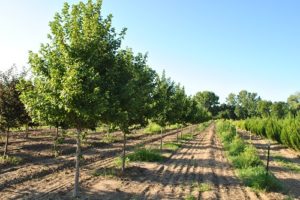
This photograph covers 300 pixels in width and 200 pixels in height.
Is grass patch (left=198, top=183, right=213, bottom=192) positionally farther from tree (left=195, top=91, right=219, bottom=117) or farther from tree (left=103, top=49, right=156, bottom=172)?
tree (left=195, top=91, right=219, bottom=117)

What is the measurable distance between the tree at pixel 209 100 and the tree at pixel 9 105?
14919cm

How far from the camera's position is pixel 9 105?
1908 cm

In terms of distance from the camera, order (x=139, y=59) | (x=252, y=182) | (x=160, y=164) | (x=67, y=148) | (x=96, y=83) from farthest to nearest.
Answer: (x=67, y=148) < (x=160, y=164) < (x=139, y=59) < (x=252, y=182) < (x=96, y=83)

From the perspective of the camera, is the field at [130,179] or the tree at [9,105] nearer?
the field at [130,179]

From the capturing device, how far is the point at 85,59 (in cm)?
1110

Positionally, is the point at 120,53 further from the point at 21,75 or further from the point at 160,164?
the point at 21,75

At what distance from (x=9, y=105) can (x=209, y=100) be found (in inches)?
6161

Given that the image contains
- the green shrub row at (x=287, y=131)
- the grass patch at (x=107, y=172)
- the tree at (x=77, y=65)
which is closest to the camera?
the tree at (x=77, y=65)

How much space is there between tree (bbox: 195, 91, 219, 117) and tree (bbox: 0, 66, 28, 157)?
149 meters

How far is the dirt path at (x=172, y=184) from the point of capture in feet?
39.8

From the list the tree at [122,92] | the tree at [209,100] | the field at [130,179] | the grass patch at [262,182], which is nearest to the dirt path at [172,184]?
the field at [130,179]

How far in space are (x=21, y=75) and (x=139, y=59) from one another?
7896 millimetres

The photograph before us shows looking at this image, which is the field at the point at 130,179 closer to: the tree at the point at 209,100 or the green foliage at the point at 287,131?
the green foliage at the point at 287,131

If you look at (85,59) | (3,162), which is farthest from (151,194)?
(3,162)
